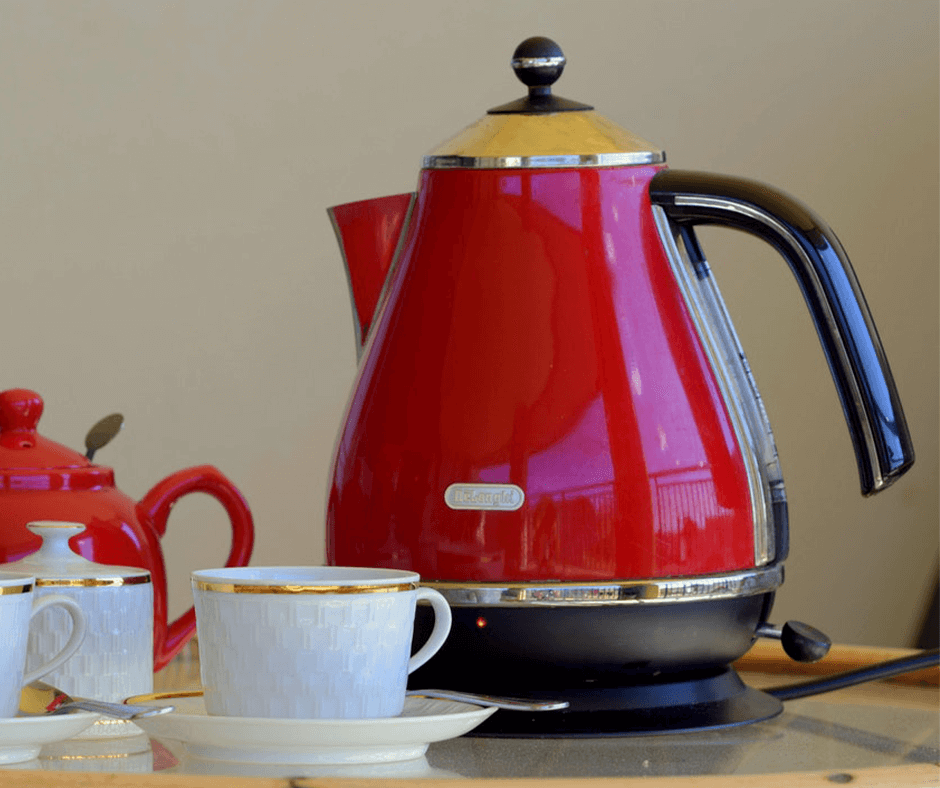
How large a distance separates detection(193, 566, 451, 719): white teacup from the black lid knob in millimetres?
229

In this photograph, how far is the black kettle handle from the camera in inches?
21.9

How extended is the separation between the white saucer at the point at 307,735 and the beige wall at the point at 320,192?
34.2 inches

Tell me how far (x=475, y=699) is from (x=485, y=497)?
0.28 ft

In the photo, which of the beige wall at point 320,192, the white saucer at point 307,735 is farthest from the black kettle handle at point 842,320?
the beige wall at point 320,192

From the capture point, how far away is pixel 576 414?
0.54 m

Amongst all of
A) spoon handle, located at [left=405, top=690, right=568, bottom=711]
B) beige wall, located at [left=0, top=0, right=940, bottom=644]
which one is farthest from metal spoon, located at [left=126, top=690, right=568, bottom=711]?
beige wall, located at [left=0, top=0, right=940, bottom=644]

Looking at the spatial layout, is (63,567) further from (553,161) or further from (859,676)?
(859,676)

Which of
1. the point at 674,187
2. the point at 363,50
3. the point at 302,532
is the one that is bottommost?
the point at 302,532

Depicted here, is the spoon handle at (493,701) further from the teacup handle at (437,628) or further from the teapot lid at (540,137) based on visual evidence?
the teapot lid at (540,137)

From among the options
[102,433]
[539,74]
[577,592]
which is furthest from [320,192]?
[577,592]

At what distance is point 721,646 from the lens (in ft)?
1.85

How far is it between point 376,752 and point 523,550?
12cm

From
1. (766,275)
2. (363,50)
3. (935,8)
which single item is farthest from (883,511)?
(363,50)

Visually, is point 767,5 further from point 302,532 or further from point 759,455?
point 759,455
